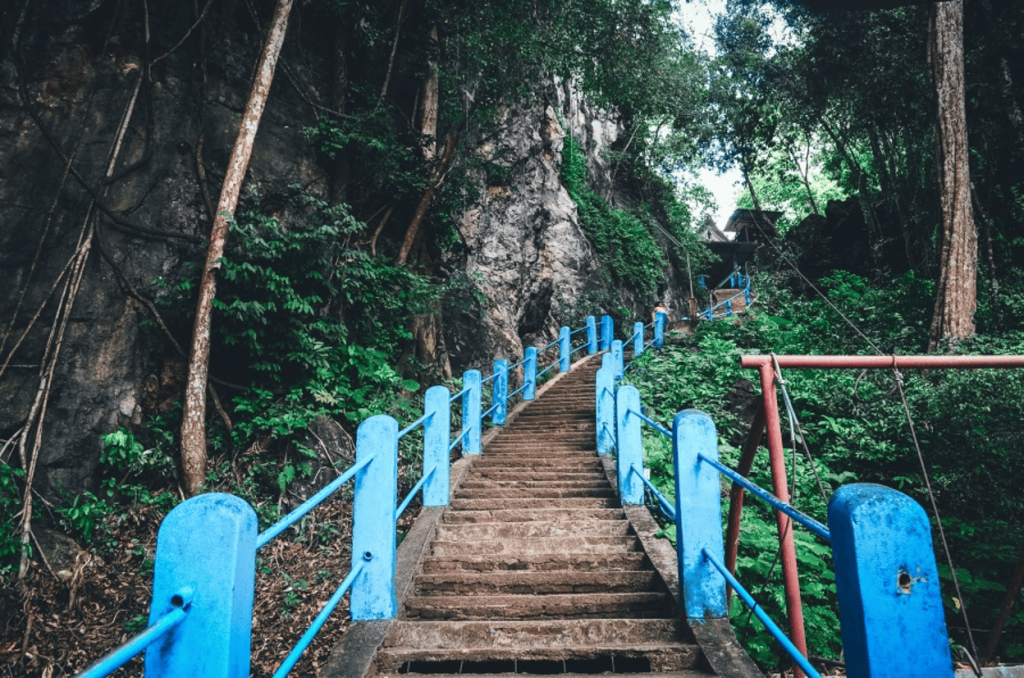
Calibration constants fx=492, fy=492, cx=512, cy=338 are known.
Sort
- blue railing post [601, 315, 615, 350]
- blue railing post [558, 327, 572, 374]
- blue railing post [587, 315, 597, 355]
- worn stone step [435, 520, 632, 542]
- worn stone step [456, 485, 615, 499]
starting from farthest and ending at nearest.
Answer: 1. blue railing post [601, 315, 615, 350]
2. blue railing post [587, 315, 597, 355]
3. blue railing post [558, 327, 572, 374]
4. worn stone step [456, 485, 615, 499]
5. worn stone step [435, 520, 632, 542]

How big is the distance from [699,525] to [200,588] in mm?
2045

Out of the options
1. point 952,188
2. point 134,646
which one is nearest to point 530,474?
point 134,646

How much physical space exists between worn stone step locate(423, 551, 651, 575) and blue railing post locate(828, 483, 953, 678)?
6.91 ft

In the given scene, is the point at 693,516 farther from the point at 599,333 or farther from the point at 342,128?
the point at 599,333

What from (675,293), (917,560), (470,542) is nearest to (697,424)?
(917,560)

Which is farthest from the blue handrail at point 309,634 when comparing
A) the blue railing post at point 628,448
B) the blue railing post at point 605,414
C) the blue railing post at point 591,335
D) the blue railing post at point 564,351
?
the blue railing post at point 591,335

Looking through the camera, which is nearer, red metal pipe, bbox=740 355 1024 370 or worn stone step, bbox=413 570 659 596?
red metal pipe, bbox=740 355 1024 370

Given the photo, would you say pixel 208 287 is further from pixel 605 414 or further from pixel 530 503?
pixel 605 414

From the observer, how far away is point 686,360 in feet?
31.0

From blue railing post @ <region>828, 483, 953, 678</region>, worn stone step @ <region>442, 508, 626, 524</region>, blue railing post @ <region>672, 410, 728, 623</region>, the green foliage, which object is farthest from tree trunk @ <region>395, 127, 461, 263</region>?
the green foliage

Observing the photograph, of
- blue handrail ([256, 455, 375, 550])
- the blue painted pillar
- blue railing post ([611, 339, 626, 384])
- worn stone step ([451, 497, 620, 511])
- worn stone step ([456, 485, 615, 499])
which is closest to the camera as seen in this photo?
blue handrail ([256, 455, 375, 550])

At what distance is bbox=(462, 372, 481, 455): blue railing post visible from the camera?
5.86 meters

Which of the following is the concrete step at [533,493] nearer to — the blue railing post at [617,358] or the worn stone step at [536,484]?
the worn stone step at [536,484]

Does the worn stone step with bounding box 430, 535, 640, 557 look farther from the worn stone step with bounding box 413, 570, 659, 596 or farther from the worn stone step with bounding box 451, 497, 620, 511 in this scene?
the worn stone step with bounding box 451, 497, 620, 511
